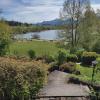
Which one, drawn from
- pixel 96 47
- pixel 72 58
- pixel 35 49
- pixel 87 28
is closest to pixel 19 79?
pixel 72 58

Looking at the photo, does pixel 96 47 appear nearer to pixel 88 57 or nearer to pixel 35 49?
pixel 88 57

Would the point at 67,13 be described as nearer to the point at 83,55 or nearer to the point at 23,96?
the point at 83,55

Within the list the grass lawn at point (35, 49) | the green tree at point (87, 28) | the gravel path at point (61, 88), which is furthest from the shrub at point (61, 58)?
the green tree at point (87, 28)

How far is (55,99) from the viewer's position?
1281cm

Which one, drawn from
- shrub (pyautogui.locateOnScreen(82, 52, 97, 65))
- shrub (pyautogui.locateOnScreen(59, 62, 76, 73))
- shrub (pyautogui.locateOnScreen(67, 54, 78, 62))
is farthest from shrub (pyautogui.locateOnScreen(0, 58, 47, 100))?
shrub (pyautogui.locateOnScreen(82, 52, 97, 65))

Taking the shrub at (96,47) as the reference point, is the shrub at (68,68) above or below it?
above

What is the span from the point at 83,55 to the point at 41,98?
1148 cm

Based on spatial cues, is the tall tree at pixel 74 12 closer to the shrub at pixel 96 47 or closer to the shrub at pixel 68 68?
the shrub at pixel 96 47

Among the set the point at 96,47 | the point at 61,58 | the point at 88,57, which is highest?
the point at 61,58

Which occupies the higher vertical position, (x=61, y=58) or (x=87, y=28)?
(x=87, y=28)

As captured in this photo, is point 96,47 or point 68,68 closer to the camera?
point 68,68

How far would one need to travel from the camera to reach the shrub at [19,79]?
11602 millimetres

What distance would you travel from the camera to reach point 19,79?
11.5 meters

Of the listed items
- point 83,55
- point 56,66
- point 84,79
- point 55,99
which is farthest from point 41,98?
point 83,55
